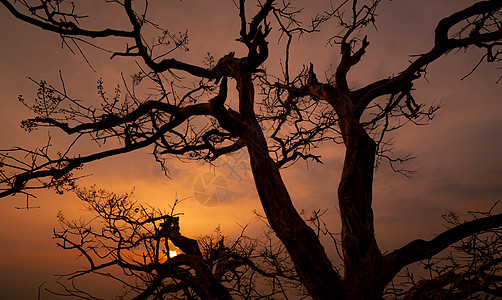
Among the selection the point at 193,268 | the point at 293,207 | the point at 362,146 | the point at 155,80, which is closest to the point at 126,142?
the point at 155,80

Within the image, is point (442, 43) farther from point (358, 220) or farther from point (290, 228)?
point (290, 228)

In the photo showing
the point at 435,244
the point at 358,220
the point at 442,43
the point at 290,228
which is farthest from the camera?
the point at 442,43

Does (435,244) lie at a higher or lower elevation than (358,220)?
lower

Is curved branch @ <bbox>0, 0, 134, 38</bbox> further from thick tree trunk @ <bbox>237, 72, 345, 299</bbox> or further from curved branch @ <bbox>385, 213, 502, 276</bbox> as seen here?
curved branch @ <bbox>385, 213, 502, 276</bbox>

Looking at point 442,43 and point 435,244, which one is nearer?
point 435,244

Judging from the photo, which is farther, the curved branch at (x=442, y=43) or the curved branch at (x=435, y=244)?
the curved branch at (x=442, y=43)

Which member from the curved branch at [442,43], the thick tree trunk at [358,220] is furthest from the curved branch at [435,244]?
the curved branch at [442,43]

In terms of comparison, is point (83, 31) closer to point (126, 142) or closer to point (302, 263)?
point (126, 142)

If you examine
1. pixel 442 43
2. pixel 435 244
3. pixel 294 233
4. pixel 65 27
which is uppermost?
pixel 65 27

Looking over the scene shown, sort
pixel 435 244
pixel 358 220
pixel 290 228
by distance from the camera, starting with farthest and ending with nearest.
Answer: pixel 358 220
pixel 290 228
pixel 435 244

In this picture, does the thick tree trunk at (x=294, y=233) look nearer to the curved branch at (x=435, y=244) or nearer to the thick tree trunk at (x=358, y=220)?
the thick tree trunk at (x=358, y=220)

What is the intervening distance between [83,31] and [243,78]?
→ 212cm

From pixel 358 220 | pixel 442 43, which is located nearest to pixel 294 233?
pixel 358 220

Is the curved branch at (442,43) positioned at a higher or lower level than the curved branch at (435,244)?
higher
